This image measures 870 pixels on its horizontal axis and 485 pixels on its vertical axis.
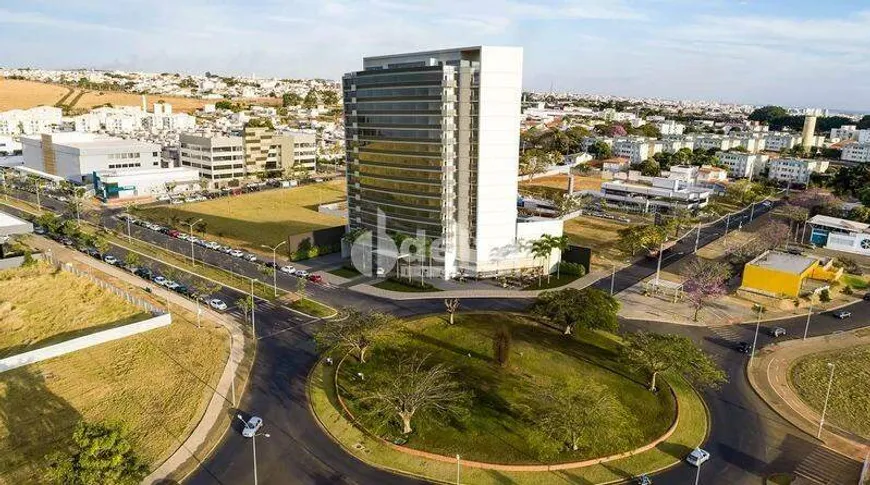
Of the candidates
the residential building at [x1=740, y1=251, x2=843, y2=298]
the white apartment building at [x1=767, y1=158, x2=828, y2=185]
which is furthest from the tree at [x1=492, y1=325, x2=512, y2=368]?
the white apartment building at [x1=767, y1=158, x2=828, y2=185]

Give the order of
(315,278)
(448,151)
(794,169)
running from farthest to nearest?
1. (794,169)
2. (315,278)
3. (448,151)

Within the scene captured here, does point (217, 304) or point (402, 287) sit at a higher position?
point (217, 304)

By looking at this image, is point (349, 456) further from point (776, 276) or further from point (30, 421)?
point (776, 276)

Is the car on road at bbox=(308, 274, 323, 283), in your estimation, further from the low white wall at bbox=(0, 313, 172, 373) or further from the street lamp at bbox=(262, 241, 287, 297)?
the low white wall at bbox=(0, 313, 172, 373)

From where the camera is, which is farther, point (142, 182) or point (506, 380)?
point (142, 182)

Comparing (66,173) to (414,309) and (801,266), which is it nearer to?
(414,309)

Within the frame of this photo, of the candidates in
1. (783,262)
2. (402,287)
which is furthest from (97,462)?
(783,262)

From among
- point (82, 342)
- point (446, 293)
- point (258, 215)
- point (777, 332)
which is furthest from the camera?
point (258, 215)

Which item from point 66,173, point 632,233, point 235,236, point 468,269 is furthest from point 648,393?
point 66,173
